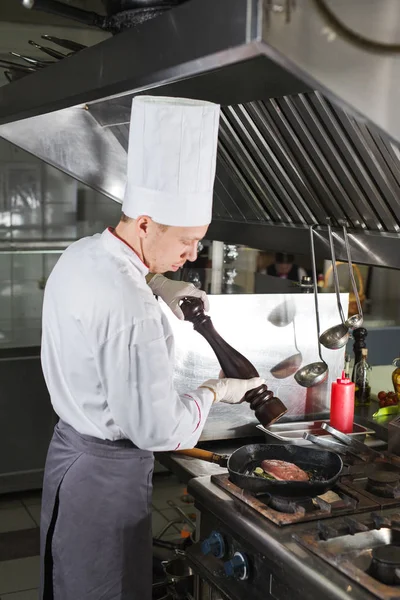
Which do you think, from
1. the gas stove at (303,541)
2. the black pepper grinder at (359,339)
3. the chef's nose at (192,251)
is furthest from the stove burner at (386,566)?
the black pepper grinder at (359,339)

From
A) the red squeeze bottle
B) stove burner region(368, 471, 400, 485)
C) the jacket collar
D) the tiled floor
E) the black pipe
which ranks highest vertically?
the black pipe

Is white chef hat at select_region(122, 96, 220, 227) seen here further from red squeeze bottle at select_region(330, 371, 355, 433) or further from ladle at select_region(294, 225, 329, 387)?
red squeeze bottle at select_region(330, 371, 355, 433)

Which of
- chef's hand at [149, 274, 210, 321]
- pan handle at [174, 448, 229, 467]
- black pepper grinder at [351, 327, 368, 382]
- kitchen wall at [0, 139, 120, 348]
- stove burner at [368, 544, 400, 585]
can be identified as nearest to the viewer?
stove burner at [368, 544, 400, 585]

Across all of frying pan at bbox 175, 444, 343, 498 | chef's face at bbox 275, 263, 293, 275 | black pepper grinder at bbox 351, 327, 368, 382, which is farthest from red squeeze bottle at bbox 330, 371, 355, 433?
chef's face at bbox 275, 263, 293, 275

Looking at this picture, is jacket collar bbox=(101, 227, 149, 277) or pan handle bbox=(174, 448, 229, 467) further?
pan handle bbox=(174, 448, 229, 467)

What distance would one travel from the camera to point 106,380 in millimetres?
1718

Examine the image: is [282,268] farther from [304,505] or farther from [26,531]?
[304,505]

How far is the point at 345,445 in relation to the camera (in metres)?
2.16

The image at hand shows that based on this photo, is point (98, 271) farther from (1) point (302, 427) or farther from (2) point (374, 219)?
(1) point (302, 427)

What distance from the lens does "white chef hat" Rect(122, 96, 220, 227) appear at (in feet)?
5.42

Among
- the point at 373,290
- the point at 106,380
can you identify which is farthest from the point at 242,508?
the point at 373,290

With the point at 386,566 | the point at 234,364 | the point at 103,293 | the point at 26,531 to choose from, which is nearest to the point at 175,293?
the point at 234,364

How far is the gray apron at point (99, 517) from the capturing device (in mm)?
1829

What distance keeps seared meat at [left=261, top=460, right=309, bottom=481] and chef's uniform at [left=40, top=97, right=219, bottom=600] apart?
0.20m
